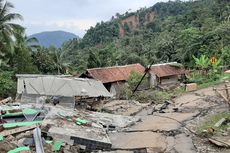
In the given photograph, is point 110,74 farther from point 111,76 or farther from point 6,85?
point 6,85

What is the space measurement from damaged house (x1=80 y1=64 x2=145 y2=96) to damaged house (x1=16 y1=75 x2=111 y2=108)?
9495 millimetres

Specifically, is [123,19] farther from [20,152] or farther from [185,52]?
[20,152]

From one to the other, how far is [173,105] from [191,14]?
114ft

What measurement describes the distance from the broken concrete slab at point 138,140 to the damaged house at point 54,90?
5.20 meters

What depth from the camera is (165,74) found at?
1214 inches

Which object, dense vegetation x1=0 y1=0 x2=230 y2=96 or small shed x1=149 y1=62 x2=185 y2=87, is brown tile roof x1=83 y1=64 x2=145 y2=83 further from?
dense vegetation x1=0 y1=0 x2=230 y2=96

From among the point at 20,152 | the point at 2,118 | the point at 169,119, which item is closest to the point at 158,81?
the point at 169,119

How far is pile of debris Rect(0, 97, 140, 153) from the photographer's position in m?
9.55

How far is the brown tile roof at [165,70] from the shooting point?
30.4 m

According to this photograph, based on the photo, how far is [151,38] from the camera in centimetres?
5509

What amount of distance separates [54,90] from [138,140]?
6871 mm

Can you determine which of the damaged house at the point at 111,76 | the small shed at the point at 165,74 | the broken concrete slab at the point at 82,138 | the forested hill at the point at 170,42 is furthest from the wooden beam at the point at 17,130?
the forested hill at the point at 170,42

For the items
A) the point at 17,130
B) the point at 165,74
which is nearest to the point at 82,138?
the point at 17,130

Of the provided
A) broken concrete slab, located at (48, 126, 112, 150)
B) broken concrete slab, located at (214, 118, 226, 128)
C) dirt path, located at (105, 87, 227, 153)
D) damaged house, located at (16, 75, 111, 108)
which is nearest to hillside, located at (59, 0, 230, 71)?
dirt path, located at (105, 87, 227, 153)
